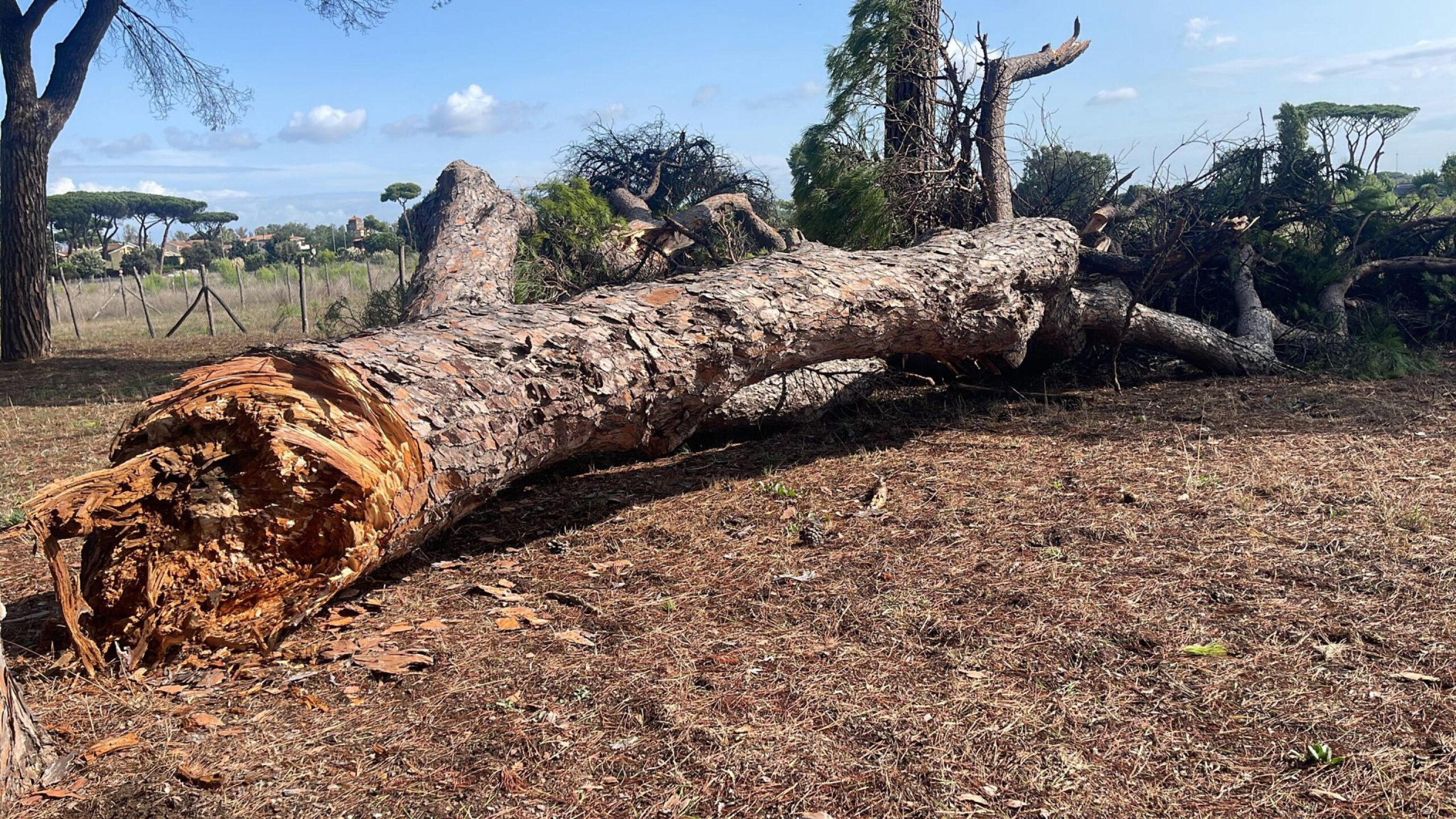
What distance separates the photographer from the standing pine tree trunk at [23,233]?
37.8ft

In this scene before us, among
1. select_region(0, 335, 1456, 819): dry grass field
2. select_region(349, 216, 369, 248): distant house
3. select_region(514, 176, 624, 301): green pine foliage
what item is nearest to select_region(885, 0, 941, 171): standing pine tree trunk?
select_region(514, 176, 624, 301): green pine foliage

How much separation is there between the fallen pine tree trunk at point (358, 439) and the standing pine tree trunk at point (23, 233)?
440 inches

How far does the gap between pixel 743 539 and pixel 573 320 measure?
1.19 meters

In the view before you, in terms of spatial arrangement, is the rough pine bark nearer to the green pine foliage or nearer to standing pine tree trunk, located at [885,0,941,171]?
standing pine tree trunk, located at [885,0,941,171]

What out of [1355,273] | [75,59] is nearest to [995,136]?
[1355,273]

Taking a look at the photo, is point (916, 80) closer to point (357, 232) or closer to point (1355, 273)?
point (1355, 273)

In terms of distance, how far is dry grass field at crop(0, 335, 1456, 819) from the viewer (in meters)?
2.20

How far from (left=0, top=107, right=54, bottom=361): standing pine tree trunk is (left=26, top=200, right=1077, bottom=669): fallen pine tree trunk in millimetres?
11184

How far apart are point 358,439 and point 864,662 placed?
68.9 inches

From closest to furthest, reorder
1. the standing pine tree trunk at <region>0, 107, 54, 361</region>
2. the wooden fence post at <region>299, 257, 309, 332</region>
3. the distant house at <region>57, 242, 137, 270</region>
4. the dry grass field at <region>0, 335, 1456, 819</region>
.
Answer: the dry grass field at <region>0, 335, 1456, 819</region> → the standing pine tree trunk at <region>0, 107, 54, 361</region> → the wooden fence post at <region>299, 257, 309, 332</region> → the distant house at <region>57, 242, 137, 270</region>

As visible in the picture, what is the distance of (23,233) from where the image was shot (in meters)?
11.8

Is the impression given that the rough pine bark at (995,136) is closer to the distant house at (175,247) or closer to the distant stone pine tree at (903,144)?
the distant stone pine tree at (903,144)

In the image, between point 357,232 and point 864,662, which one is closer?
point 864,662

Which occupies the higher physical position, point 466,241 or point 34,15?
point 34,15
